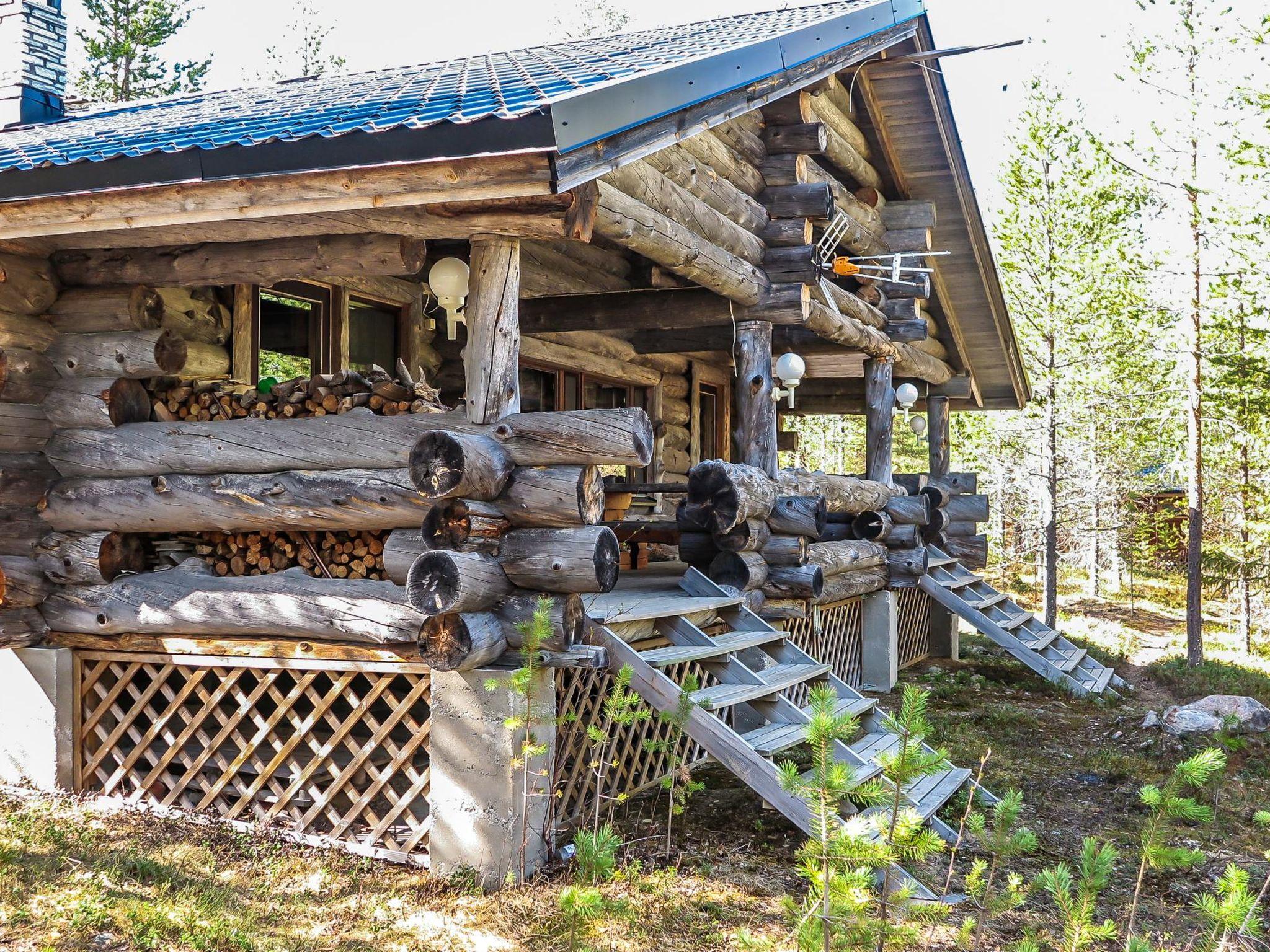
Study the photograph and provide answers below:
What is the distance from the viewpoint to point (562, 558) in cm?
567

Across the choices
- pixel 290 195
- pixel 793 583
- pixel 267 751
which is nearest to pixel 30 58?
pixel 290 195

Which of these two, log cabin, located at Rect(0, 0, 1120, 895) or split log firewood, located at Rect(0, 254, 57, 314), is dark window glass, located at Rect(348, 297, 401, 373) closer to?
log cabin, located at Rect(0, 0, 1120, 895)

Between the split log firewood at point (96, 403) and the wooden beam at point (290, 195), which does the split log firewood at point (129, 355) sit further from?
the wooden beam at point (290, 195)

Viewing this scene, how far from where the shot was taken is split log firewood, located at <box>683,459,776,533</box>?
28.9 ft

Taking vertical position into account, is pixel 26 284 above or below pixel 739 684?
above

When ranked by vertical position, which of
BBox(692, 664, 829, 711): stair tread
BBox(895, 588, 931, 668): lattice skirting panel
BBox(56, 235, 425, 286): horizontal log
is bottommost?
BBox(895, 588, 931, 668): lattice skirting panel

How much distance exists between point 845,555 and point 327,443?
6440 mm

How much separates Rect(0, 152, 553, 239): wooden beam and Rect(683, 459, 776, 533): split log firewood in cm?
409

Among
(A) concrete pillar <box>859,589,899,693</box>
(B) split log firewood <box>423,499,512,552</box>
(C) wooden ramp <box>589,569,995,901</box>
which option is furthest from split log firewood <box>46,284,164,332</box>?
(A) concrete pillar <box>859,589,899,693</box>

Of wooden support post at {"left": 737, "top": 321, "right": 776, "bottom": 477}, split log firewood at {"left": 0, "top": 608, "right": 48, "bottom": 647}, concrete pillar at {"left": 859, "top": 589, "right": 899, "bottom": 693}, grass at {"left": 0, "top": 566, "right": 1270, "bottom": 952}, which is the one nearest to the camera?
grass at {"left": 0, "top": 566, "right": 1270, "bottom": 952}

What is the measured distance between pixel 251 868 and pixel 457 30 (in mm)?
96438

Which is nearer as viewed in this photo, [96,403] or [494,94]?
[494,94]

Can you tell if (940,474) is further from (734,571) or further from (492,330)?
(492,330)

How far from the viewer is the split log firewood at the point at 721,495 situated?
8.80 meters
